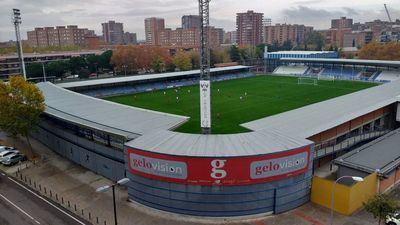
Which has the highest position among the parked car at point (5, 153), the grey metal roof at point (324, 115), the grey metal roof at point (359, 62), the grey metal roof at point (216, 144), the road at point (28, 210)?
the grey metal roof at point (359, 62)

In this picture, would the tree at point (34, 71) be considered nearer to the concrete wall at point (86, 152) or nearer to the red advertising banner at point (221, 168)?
the concrete wall at point (86, 152)

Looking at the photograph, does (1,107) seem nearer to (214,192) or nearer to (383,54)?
(214,192)

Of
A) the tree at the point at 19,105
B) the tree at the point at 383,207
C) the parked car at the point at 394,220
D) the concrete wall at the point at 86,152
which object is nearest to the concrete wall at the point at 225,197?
the tree at the point at 383,207

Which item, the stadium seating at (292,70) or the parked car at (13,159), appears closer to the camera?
the parked car at (13,159)

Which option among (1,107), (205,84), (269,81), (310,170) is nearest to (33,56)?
(269,81)

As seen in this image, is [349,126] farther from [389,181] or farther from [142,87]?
[142,87]

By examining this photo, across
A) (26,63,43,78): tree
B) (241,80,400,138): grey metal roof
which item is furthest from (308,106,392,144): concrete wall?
(26,63,43,78): tree
